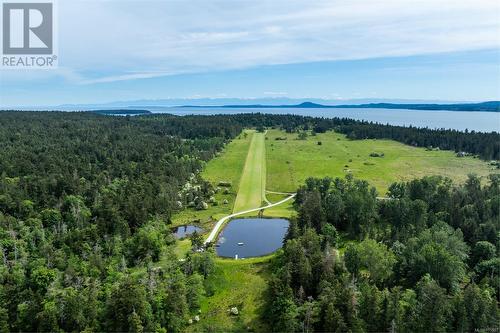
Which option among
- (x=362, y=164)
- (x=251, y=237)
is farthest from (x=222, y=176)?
(x=362, y=164)

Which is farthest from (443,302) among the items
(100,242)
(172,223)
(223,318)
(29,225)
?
(29,225)

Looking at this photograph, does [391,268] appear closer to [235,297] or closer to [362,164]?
[235,297]

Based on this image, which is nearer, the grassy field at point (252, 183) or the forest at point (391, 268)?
the forest at point (391, 268)

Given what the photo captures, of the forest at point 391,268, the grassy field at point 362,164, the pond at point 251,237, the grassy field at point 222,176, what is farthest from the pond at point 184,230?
the grassy field at point 362,164

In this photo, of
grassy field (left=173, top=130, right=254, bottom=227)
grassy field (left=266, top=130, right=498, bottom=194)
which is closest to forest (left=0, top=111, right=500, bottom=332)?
grassy field (left=173, top=130, right=254, bottom=227)

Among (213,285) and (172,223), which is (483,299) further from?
(172,223)

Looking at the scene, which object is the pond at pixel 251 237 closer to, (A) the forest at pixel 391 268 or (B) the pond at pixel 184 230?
(B) the pond at pixel 184 230
